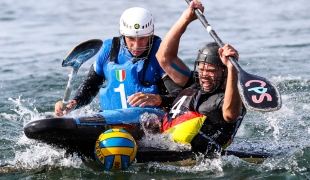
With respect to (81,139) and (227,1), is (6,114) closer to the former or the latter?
(81,139)

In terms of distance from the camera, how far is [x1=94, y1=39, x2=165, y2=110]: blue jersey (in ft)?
25.1

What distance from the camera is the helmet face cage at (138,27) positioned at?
295 inches

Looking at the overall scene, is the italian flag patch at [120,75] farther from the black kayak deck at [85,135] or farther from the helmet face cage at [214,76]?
the helmet face cage at [214,76]

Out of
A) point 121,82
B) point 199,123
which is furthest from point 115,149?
point 121,82

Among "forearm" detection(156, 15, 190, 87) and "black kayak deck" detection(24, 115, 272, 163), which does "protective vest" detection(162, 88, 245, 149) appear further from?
"forearm" detection(156, 15, 190, 87)

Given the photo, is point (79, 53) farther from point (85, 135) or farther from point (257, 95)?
point (257, 95)

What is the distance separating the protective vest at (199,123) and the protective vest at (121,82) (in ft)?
1.90

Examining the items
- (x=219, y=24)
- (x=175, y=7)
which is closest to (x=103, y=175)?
(x=219, y=24)

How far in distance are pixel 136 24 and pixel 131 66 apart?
0.48 meters

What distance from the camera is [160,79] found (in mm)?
7719

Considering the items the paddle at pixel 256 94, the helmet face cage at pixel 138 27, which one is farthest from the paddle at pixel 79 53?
the paddle at pixel 256 94

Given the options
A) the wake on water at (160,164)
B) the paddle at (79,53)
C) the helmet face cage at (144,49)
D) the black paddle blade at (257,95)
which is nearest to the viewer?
the black paddle blade at (257,95)

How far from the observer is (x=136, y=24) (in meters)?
7.47

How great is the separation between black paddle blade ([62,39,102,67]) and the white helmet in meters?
0.43
